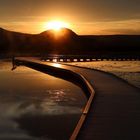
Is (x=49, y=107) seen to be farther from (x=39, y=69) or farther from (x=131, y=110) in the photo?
(x=39, y=69)

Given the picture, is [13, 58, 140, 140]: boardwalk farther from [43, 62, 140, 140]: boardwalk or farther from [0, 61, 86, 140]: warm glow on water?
[0, 61, 86, 140]: warm glow on water

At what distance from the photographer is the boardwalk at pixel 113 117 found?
7.66m

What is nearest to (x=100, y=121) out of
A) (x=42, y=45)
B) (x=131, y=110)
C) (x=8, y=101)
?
(x=131, y=110)

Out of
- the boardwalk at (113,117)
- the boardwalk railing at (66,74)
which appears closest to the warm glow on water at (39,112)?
the boardwalk railing at (66,74)

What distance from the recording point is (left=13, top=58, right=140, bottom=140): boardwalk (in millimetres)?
7662

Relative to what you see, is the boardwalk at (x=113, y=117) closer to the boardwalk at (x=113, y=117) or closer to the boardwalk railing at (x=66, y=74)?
the boardwalk at (x=113, y=117)

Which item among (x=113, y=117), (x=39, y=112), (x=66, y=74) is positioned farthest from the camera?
(x=66, y=74)

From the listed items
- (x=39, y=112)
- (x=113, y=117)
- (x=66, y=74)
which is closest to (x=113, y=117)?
(x=113, y=117)

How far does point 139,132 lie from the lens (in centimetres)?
785

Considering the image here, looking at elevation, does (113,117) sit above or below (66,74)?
above

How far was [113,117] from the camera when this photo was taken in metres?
9.16

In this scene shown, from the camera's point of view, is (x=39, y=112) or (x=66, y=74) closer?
(x=39, y=112)

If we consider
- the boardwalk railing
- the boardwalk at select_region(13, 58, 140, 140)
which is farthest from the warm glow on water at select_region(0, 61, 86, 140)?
the boardwalk at select_region(13, 58, 140, 140)

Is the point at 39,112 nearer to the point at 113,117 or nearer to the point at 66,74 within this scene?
the point at 113,117
